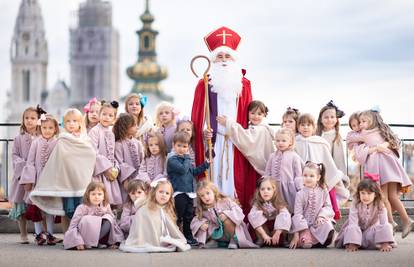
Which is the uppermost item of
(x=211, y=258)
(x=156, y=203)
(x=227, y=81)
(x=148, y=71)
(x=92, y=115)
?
(x=148, y=71)

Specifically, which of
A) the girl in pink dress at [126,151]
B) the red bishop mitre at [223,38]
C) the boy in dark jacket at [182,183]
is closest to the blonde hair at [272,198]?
the boy in dark jacket at [182,183]

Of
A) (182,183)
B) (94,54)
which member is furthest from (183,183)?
(94,54)

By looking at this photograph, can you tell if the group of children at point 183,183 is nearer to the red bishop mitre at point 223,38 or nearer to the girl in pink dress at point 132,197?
the girl in pink dress at point 132,197

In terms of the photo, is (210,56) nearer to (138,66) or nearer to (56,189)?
(56,189)

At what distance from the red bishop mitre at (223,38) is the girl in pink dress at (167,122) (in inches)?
32.3

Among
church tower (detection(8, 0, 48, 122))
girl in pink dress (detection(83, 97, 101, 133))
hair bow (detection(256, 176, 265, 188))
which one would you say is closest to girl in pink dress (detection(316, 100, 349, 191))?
hair bow (detection(256, 176, 265, 188))

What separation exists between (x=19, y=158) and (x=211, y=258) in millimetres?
2515

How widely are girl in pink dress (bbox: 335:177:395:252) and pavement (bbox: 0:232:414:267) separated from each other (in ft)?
0.37

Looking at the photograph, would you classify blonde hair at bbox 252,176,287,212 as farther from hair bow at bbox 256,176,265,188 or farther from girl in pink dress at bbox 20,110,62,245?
girl in pink dress at bbox 20,110,62,245

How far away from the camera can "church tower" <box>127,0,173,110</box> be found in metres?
107

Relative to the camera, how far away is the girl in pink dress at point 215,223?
387 inches

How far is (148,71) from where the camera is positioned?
4250 inches

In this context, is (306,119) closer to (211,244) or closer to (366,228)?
(366,228)

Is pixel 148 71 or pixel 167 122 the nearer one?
pixel 167 122
